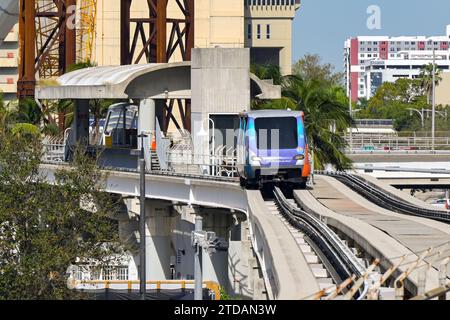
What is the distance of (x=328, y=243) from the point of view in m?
24.4

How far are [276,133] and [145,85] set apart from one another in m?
14.3

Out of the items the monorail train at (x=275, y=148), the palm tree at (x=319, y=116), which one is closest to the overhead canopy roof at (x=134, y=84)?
the palm tree at (x=319, y=116)

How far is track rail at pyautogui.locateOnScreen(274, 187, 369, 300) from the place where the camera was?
20.6 m

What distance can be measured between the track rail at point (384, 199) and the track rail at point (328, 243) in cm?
303

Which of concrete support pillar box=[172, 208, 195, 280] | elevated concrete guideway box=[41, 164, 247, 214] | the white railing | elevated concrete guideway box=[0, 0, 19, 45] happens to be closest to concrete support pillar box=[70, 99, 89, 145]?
the white railing

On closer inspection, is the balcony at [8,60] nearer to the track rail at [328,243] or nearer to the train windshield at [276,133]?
the train windshield at [276,133]

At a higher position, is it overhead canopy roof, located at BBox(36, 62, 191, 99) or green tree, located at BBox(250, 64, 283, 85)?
green tree, located at BBox(250, 64, 283, 85)

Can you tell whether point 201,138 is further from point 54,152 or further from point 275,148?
point 54,152

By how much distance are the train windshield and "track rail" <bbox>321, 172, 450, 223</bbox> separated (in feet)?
9.09

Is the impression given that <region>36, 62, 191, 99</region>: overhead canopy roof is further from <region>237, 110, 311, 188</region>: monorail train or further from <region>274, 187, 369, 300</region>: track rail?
<region>274, 187, 369, 300</region>: track rail

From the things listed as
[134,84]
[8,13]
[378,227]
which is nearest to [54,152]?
[134,84]

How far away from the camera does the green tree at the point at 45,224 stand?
33.5 meters
